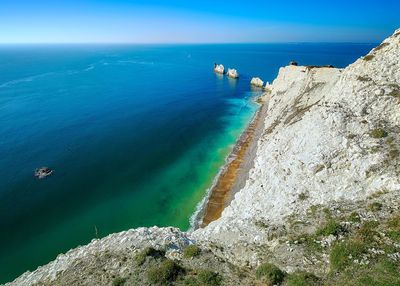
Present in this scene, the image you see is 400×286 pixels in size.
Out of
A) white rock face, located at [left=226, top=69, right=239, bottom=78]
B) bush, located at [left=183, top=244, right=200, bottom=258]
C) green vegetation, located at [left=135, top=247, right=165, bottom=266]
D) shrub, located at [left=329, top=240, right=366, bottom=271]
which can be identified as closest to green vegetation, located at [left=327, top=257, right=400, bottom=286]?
shrub, located at [left=329, top=240, right=366, bottom=271]

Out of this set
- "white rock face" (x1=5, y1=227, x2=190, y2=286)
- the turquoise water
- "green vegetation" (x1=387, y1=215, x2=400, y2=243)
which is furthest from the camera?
the turquoise water

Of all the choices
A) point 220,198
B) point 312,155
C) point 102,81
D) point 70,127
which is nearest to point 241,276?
point 312,155

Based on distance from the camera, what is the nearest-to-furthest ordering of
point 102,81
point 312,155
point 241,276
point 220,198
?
point 241,276
point 312,155
point 220,198
point 102,81

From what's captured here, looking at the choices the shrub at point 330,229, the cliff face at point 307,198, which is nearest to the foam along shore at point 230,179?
the cliff face at point 307,198

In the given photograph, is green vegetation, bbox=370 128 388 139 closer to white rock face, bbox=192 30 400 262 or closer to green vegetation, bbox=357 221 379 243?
white rock face, bbox=192 30 400 262

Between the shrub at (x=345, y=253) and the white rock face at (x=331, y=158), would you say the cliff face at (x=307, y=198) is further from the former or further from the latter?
Result: the shrub at (x=345, y=253)

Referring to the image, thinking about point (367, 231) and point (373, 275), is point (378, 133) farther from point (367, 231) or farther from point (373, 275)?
point (373, 275)

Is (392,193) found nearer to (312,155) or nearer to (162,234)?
(312,155)
